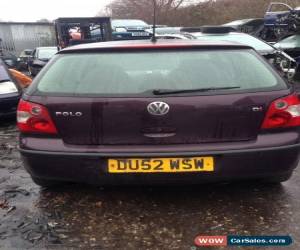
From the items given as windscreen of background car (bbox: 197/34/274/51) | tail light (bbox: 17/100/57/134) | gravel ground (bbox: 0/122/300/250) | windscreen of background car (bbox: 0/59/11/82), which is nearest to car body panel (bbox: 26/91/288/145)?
tail light (bbox: 17/100/57/134)

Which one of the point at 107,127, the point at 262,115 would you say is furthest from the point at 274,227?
the point at 107,127

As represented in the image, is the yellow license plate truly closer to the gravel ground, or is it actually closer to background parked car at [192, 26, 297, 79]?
the gravel ground

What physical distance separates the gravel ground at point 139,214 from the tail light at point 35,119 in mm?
692

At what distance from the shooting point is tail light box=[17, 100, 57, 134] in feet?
11.8

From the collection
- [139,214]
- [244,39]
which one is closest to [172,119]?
[139,214]

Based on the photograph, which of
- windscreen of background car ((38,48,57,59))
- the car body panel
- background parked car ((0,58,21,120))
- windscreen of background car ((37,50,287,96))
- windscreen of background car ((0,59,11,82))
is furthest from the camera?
windscreen of background car ((38,48,57,59))

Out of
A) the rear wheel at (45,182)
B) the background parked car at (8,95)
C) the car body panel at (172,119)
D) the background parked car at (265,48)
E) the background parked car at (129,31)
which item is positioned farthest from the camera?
the background parked car at (129,31)

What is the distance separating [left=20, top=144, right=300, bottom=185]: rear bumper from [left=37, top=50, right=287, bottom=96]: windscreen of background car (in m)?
0.48

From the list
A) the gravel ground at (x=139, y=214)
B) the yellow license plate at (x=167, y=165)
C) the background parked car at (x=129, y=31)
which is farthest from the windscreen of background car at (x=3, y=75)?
the background parked car at (x=129, y=31)

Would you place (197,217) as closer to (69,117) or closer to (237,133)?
(237,133)

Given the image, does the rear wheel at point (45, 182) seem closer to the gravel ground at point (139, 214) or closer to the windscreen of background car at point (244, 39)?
the gravel ground at point (139, 214)

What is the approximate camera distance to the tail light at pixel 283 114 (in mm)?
3529

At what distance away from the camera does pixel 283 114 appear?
3566mm

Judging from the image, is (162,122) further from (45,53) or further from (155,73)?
(45,53)
